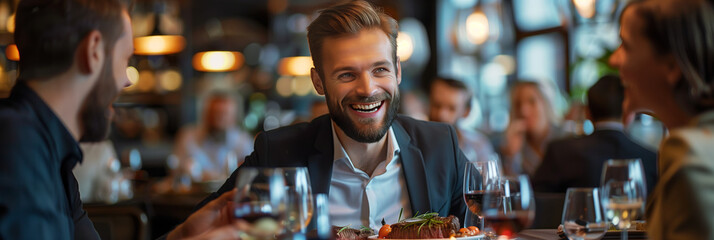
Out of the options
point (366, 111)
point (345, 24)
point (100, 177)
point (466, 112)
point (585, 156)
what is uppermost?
point (345, 24)

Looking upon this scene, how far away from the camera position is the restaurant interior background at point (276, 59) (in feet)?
24.3

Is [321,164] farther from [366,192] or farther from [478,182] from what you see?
[478,182]

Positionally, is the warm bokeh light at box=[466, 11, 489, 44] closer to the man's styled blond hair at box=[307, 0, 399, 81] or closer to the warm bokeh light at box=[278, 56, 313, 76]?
the warm bokeh light at box=[278, 56, 313, 76]

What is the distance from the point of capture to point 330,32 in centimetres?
210

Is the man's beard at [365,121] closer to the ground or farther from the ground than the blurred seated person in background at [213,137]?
farther from the ground

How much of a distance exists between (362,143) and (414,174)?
0.19 m

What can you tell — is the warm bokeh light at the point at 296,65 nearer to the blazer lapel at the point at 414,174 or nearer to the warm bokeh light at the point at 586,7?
the warm bokeh light at the point at 586,7

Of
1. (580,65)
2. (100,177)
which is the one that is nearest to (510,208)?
(100,177)

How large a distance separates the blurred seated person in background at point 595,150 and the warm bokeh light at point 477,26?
266 centimetres

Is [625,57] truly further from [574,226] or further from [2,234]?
[2,234]

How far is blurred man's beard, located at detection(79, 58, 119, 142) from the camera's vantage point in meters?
1.38

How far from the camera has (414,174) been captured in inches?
85.7

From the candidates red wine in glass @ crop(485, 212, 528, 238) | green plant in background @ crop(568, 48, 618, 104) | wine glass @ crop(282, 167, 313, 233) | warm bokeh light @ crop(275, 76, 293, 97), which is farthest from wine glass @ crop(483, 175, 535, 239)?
warm bokeh light @ crop(275, 76, 293, 97)

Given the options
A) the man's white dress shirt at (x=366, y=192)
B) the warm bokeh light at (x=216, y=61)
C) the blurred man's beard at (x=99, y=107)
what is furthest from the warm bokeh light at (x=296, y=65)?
the blurred man's beard at (x=99, y=107)
